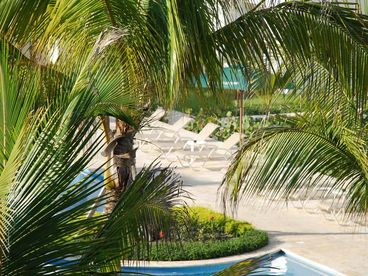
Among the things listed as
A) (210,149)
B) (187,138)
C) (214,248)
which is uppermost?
(187,138)

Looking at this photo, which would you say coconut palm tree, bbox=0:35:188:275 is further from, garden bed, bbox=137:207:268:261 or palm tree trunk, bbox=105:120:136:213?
garden bed, bbox=137:207:268:261

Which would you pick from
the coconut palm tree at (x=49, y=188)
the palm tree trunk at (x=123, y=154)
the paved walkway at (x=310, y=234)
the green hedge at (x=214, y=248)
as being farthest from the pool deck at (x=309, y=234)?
the coconut palm tree at (x=49, y=188)

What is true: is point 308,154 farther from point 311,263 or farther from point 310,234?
point 310,234

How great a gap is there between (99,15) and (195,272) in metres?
5.50

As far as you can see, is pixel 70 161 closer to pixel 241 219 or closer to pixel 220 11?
pixel 220 11

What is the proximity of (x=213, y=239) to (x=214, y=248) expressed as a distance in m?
0.48

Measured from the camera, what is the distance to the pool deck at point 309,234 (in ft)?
29.6

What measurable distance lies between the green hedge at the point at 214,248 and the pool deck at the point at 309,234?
16 cm

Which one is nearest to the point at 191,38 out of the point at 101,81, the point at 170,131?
the point at 101,81

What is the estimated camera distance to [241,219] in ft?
36.8

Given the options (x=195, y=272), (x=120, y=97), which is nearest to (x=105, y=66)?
(x=120, y=97)

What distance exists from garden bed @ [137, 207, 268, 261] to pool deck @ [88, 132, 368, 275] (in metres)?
0.24

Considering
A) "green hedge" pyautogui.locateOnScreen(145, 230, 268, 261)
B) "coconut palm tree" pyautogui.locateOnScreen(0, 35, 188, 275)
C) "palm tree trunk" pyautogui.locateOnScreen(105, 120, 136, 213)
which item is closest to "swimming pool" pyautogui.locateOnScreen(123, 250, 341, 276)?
"green hedge" pyautogui.locateOnScreen(145, 230, 268, 261)

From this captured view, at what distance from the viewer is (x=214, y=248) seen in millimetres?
9227
